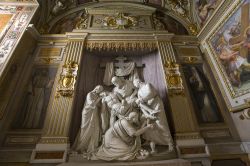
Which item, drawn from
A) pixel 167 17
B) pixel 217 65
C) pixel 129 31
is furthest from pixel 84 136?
pixel 167 17

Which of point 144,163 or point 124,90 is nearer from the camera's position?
point 144,163

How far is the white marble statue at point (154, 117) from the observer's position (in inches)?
170

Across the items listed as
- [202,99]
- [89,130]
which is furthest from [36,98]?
[202,99]

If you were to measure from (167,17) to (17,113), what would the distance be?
700 centimetres

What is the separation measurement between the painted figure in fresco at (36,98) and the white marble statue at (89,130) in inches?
54.2

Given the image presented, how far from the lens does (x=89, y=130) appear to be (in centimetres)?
440

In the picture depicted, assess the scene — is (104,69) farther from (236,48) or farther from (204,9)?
(204,9)

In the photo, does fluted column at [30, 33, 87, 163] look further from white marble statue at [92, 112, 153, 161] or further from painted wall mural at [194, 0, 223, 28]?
painted wall mural at [194, 0, 223, 28]

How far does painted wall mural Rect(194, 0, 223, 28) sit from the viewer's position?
6.01 metres

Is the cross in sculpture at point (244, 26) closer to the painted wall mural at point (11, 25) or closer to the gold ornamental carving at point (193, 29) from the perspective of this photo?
the gold ornamental carving at point (193, 29)

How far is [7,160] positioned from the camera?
13.5 ft

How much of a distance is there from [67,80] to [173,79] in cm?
328

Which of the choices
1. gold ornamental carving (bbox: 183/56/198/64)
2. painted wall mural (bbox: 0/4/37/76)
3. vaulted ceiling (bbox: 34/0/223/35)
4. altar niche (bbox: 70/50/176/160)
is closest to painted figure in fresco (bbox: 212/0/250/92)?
gold ornamental carving (bbox: 183/56/198/64)

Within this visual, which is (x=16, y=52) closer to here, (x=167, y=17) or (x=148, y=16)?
(x=148, y=16)
